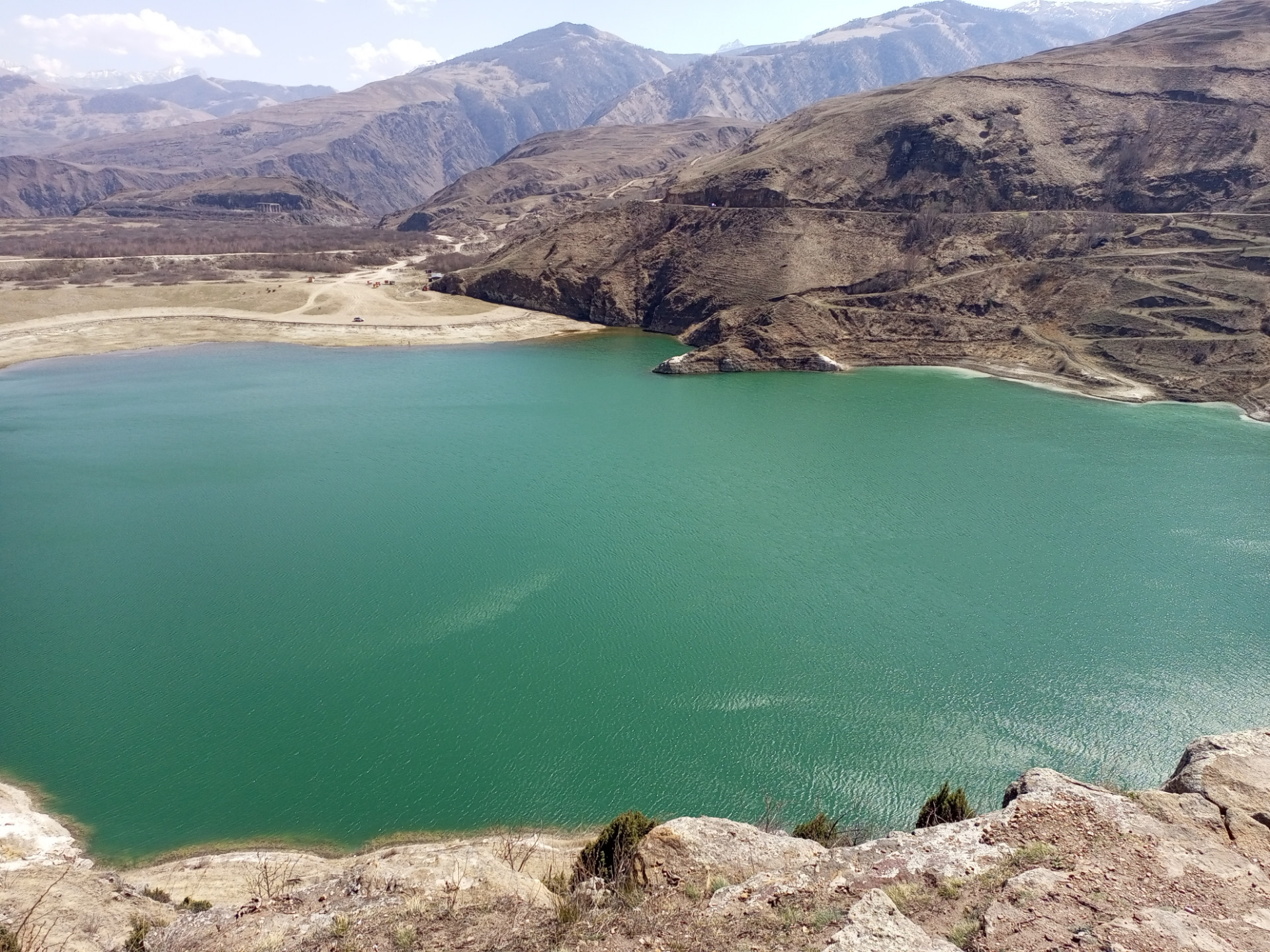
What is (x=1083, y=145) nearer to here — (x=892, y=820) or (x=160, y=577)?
(x=892, y=820)

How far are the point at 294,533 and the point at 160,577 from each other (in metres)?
6.08

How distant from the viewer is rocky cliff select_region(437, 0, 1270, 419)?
66.6 meters

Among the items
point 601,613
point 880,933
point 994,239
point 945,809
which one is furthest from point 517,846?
point 994,239

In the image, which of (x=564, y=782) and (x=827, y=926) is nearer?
(x=827, y=926)

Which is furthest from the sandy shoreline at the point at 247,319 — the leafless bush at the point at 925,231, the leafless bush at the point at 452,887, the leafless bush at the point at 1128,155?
the leafless bush at the point at 452,887

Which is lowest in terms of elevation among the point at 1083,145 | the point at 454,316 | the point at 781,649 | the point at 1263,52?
the point at 781,649

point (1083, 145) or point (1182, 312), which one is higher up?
point (1083, 145)

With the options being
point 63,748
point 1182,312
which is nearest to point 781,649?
point 63,748

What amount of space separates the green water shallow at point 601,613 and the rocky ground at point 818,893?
16.1 ft

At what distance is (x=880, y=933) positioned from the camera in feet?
39.3

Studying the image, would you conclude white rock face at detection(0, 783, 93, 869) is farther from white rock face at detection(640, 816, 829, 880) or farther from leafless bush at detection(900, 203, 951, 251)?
leafless bush at detection(900, 203, 951, 251)

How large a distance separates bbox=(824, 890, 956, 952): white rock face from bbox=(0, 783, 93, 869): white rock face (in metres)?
19.4

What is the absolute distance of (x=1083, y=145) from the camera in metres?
87.6

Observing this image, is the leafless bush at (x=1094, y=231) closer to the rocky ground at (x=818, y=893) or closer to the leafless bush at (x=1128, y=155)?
the leafless bush at (x=1128, y=155)
